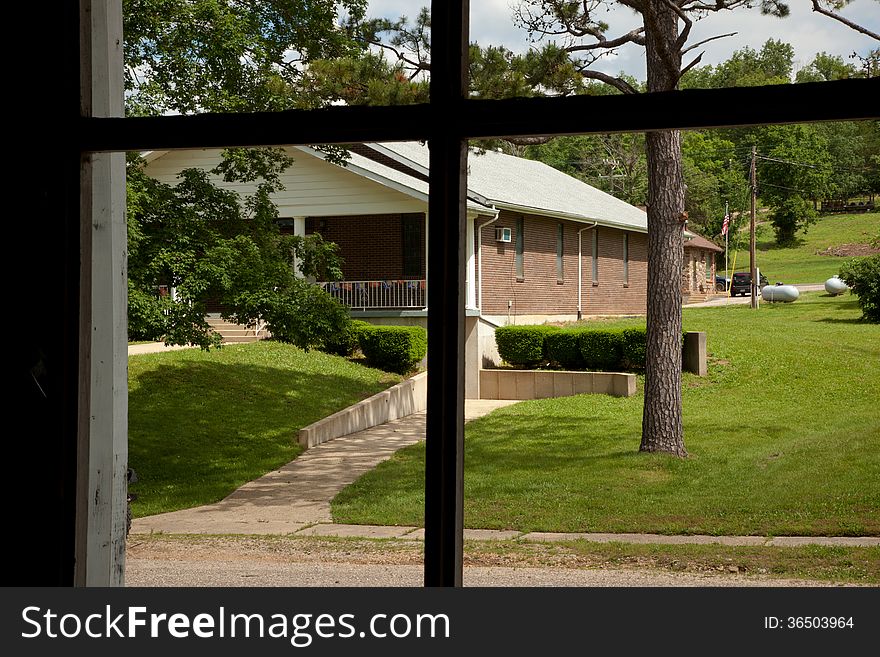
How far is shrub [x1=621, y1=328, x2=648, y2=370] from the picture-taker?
16.5 meters

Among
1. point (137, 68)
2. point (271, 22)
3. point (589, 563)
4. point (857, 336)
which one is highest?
point (271, 22)

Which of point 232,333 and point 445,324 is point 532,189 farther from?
point 445,324

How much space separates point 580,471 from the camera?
11.8 meters

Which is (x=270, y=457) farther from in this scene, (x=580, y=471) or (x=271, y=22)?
(x=271, y=22)

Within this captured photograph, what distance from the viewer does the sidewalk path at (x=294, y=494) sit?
9.11m

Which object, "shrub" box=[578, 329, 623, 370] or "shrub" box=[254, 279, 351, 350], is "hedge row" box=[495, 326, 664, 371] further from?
"shrub" box=[254, 279, 351, 350]

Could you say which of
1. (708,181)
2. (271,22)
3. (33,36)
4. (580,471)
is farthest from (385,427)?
(708,181)

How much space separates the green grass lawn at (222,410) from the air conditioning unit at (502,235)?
4.04 m

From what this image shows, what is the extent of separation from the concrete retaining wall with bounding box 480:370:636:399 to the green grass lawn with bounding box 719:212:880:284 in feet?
65.5

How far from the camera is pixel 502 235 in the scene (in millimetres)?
19031

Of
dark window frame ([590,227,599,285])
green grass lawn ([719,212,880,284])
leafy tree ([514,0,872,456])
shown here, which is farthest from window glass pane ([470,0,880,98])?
green grass lawn ([719,212,880,284])

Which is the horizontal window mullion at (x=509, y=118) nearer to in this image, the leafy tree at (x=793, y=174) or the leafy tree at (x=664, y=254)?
the leafy tree at (x=664, y=254)

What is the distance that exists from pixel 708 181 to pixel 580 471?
18.8m

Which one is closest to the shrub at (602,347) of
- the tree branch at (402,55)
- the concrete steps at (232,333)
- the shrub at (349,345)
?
the shrub at (349,345)
